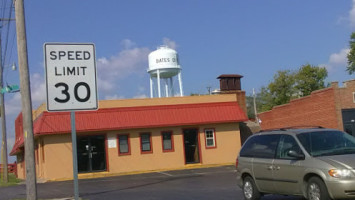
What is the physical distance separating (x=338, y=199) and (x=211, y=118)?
22.0 m

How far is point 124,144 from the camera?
101 ft

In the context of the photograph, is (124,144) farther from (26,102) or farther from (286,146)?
(286,146)

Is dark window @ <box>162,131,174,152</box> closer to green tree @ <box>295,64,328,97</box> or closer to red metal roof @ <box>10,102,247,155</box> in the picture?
red metal roof @ <box>10,102,247,155</box>

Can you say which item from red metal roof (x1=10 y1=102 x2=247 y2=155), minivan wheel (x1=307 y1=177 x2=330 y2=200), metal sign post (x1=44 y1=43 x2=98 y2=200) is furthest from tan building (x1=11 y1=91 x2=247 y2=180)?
metal sign post (x1=44 y1=43 x2=98 y2=200)

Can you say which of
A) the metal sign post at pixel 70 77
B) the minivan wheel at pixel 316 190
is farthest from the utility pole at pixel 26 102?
the minivan wheel at pixel 316 190

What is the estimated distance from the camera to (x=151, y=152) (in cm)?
3102

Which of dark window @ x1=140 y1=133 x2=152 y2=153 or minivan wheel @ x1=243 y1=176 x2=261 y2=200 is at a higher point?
dark window @ x1=140 y1=133 x2=152 y2=153

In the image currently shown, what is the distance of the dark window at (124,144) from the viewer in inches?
1205

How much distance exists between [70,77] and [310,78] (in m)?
50.5

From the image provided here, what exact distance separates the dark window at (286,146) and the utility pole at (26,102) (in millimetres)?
5775

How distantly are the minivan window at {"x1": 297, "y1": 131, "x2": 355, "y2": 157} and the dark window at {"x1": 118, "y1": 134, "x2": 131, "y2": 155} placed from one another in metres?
20.4

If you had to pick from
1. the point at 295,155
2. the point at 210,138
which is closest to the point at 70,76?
the point at 295,155

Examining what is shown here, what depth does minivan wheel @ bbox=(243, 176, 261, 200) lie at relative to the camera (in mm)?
12359

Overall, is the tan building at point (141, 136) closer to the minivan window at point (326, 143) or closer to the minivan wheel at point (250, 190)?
the minivan wheel at point (250, 190)
